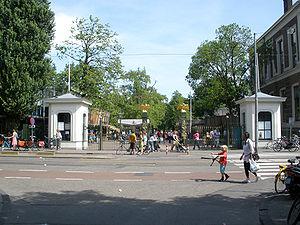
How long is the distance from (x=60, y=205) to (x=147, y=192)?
10.7 ft

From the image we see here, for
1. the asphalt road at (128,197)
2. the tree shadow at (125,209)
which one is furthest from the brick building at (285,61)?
the tree shadow at (125,209)

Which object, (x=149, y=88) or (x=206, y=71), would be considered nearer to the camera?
(x=206, y=71)

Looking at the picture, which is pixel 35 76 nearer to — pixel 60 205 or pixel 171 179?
pixel 171 179

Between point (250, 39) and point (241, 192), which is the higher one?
point (250, 39)

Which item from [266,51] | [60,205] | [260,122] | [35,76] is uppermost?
[266,51]

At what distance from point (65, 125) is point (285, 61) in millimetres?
27165

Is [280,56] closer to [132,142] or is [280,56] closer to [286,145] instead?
[286,145]

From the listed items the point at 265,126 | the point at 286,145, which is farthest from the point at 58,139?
the point at 286,145

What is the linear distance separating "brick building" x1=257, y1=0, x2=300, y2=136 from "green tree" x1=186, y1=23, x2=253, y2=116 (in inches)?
111

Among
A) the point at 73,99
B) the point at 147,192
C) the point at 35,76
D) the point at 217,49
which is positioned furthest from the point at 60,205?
the point at 217,49

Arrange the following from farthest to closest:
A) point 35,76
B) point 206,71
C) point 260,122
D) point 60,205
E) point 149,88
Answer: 1. point 149,88
2. point 206,71
3. point 35,76
4. point 260,122
5. point 60,205

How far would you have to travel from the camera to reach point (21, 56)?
125 ft

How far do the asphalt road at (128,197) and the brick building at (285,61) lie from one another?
2552cm

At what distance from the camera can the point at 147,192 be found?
1337 cm
